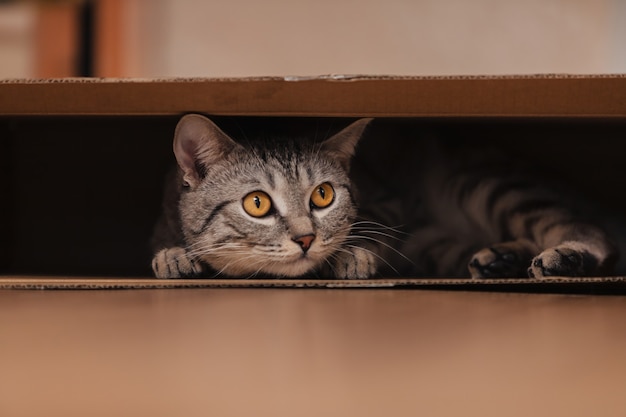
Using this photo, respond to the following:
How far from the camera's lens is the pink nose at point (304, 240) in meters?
1.14


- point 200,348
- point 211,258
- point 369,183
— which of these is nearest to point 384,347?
point 200,348

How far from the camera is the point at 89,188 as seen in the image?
1.69m

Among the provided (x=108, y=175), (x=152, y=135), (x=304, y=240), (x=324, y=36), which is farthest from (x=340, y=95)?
(x=324, y=36)

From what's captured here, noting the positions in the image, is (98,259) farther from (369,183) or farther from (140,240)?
(369,183)

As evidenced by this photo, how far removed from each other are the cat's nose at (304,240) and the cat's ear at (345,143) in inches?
9.5

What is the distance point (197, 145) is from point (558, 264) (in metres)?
0.67

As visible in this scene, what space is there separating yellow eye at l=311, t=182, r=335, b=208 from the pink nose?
4.5 inches

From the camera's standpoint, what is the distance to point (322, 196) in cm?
126

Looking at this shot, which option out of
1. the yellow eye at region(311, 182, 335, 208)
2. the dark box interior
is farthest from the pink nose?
the dark box interior

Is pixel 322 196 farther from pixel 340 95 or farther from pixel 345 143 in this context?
pixel 340 95

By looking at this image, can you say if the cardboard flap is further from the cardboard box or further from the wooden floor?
the wooden floor

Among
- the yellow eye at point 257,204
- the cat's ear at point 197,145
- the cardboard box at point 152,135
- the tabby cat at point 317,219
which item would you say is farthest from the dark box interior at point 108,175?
the yellow eye at point 257,204

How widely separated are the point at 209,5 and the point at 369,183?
4.23ft

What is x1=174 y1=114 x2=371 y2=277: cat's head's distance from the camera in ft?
3.80
